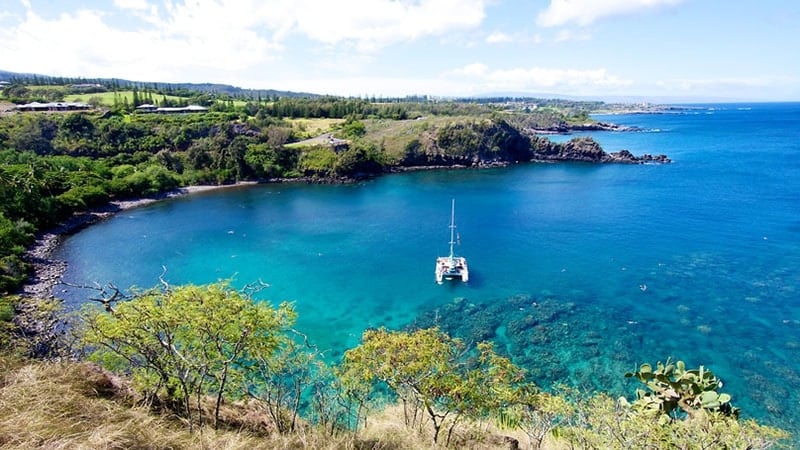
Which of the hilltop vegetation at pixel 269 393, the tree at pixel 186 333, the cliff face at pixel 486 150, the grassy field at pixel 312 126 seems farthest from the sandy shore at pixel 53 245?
the cliff face at pixel 486 150

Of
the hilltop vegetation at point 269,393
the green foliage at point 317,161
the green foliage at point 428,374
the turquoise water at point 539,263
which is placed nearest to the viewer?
the hilltop vegetation at point 269,393

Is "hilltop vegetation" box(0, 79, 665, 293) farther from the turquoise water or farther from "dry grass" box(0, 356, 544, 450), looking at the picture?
"dry grass" box(0, 356, 544, 450)

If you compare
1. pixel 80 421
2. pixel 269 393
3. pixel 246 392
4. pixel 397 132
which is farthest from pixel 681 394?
pixel 397 132

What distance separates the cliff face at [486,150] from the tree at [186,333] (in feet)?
336

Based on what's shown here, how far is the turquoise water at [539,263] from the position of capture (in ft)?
111

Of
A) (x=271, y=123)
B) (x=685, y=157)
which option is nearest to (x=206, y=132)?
(x=271, y=123)

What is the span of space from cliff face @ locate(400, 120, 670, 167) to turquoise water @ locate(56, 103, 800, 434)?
26826 millimetres

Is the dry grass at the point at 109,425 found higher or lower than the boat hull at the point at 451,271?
higher

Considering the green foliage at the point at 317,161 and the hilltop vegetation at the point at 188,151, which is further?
the green foliage at the point at 317,161

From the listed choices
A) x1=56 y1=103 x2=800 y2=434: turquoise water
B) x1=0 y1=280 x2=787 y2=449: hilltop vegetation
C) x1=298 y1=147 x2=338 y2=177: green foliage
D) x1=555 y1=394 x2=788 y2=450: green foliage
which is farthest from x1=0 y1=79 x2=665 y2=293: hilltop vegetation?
x1=555 y1=394 x2=788 y2=450: green foliage

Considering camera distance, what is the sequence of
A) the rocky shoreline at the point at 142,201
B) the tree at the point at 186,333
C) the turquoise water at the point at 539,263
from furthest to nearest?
the rocky shoreline at the point at 142,201 < the turquoise water at the point at 539,263 < the tree at the point at 186,333

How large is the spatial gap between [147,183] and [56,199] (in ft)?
66.4

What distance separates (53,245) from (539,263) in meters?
61.4

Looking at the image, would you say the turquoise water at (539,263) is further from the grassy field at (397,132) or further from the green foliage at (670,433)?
the grassy field at (397,132)
